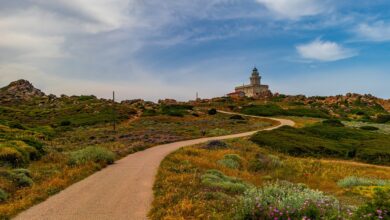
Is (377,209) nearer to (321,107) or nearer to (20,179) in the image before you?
(20,179)

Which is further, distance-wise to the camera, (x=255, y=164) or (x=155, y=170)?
(x=255, y=164)

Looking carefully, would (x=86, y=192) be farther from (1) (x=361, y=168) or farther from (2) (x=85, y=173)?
(1) (x=361, y=168)

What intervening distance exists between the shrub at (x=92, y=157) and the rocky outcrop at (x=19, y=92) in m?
137

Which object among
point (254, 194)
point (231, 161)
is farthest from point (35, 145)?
point (254, 194)

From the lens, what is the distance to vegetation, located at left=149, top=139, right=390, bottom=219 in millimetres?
7965

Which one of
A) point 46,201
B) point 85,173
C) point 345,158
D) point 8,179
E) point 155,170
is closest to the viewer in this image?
→ point 46,201

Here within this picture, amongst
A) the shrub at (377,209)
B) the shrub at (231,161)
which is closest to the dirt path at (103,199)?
the shrub at (377,209)

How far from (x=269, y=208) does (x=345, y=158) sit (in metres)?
26.4

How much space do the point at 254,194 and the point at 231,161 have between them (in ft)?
39.5

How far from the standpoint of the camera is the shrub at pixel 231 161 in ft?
66.4

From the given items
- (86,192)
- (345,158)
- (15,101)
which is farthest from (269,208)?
(15,101)

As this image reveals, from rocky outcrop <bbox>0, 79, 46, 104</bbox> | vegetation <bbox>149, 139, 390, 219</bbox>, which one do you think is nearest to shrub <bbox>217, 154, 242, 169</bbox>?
vegetation <bbox>149, 139, 390, 219</bbox>

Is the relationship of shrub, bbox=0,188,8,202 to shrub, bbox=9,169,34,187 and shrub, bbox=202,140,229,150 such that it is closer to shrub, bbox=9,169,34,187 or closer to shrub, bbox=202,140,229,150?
shrub, bbox=9,169,34,187

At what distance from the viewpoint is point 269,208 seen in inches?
316
